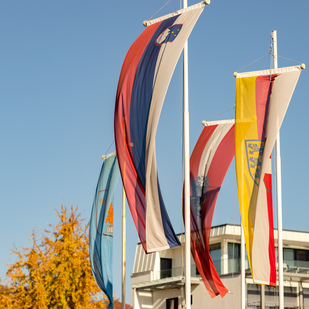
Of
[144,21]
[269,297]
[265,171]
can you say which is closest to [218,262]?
[269,297]

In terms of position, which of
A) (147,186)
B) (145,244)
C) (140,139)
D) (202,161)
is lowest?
(145,244)

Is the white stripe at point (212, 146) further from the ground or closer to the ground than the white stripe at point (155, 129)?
further from the ground

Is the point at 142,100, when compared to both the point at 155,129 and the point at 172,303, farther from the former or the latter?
the point at 172,303

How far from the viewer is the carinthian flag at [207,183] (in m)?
22.1

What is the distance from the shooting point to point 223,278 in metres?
37.8

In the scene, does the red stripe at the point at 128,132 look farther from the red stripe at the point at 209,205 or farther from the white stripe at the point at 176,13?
the red stripe at the point at 209,205

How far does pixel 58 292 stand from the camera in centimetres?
3316

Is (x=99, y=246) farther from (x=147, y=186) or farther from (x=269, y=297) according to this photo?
(x=269, y=297)

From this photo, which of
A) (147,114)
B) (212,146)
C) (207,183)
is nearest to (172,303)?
(212,146)

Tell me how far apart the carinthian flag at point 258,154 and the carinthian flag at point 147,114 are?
3.58 meters

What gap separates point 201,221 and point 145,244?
7.18 meters

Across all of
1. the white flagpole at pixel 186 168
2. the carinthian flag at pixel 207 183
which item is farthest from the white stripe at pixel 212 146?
the white flagpole at pixel 186 168

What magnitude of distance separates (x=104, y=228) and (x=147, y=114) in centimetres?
1111

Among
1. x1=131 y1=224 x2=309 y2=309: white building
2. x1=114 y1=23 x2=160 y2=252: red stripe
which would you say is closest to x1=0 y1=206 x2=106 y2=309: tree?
x1=131 y1=224 x2=309 y2=309: white building
